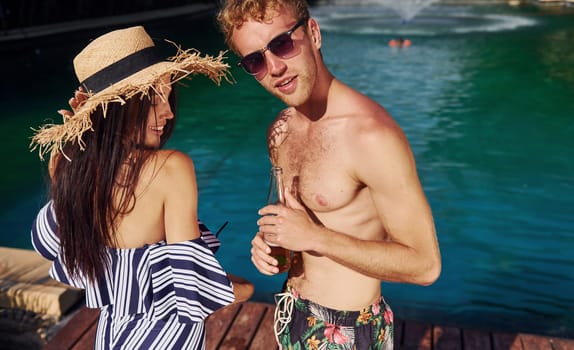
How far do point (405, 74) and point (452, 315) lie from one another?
11118 mm

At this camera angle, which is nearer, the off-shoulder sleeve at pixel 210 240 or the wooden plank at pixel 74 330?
the off-shoulder sleeve at pixel 210 240

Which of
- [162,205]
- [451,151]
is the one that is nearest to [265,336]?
[162,205]

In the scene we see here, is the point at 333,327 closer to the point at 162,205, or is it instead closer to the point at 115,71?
the point at 162,205

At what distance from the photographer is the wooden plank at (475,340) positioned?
3.95m

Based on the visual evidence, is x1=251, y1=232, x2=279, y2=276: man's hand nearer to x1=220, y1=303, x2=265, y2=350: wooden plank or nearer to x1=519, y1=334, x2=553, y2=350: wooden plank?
x1=220, y1=303, x2=265, y2=350: wooden plank

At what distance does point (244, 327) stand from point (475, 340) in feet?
5.76

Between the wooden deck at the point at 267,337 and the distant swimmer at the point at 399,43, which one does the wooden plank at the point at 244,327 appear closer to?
the wooden deck at the point at 267,337

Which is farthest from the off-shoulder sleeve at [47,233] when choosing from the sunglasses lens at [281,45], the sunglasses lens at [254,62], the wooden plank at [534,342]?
the wooden plank at [534,342]

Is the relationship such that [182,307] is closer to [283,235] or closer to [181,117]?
[283,235]

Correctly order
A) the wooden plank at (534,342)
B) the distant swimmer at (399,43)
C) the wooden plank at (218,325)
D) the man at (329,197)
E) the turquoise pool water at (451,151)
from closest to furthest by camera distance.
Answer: the man at (329,197) < the wooden plank at (534,342) < the wooden plank at (218,325) < the turquoise pool water at (451,151) < the distant swimmer at (399,43)

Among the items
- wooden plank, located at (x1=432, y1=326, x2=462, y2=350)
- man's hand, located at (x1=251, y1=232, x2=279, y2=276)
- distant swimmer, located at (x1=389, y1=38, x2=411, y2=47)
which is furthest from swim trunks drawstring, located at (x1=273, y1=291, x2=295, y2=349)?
distant swimmer, located at (x1=389, y1=38, x2=411, y2=47)

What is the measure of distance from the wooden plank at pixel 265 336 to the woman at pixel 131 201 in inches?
66.8

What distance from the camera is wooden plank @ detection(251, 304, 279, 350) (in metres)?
3.97

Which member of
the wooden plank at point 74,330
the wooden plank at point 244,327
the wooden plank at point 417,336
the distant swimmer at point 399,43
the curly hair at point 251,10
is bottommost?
the wooden plank at point 417,336
